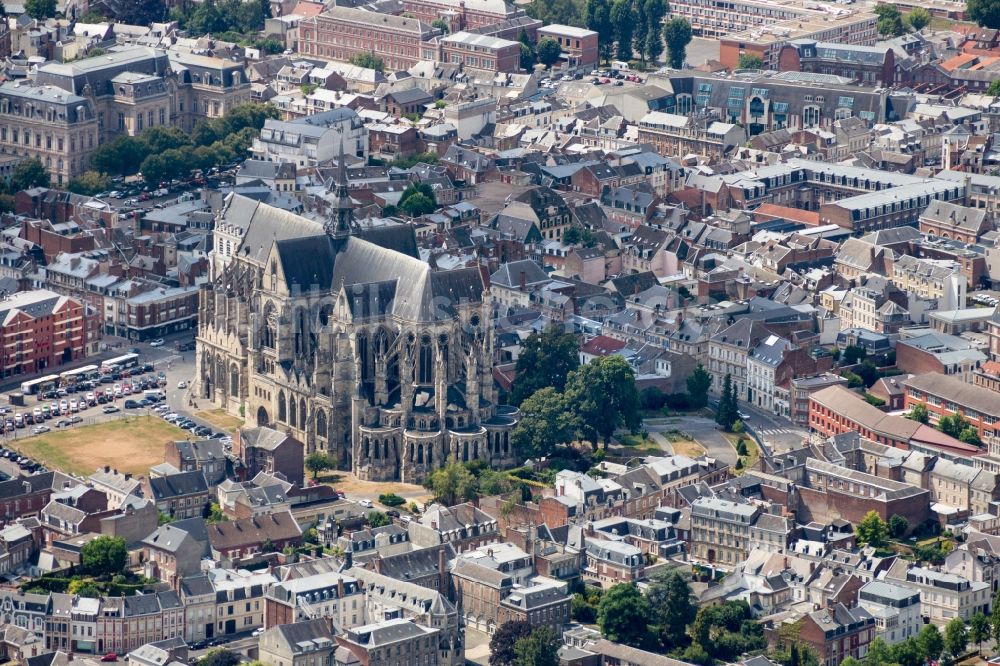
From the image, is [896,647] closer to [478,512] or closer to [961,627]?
[961,627]

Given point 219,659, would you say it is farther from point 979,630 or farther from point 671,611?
point 979,630

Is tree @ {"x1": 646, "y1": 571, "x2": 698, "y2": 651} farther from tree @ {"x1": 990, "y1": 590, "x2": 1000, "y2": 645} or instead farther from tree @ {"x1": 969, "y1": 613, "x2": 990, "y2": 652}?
tree @ {"x1": 990, "y1": 590, "x2": 1000, "y2": 645}

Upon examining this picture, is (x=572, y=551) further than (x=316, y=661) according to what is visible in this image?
Yes

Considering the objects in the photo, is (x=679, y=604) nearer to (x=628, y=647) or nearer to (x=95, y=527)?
(x=628, y=647)

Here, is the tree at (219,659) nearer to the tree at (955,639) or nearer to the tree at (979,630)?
the tree at (955,639)

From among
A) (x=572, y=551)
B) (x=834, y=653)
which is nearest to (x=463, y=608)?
(x=572, y=551)

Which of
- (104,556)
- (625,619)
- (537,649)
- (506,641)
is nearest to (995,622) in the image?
(625,619)

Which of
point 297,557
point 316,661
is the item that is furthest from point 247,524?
point 316,661
